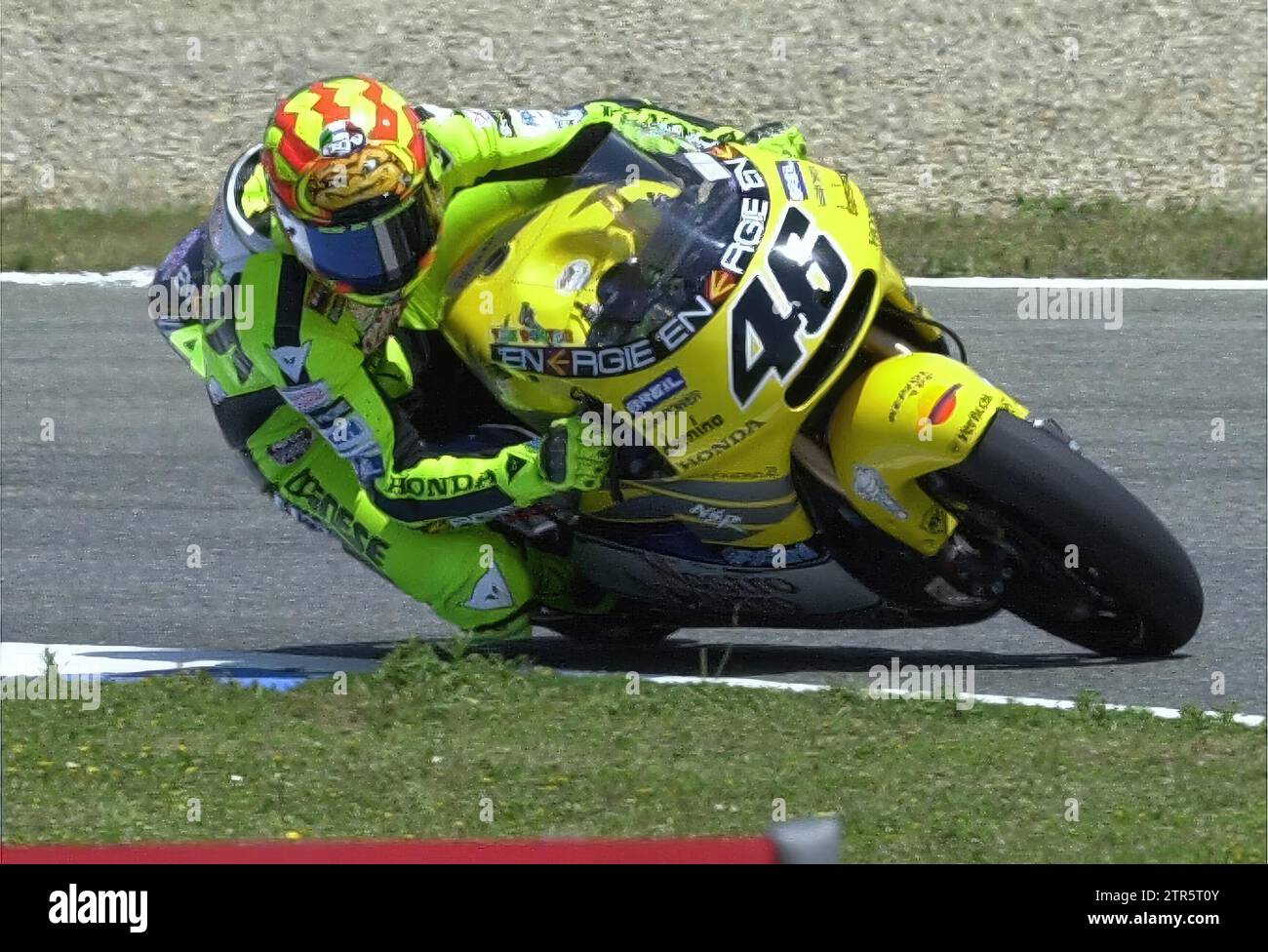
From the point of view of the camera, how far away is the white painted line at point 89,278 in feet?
35.4

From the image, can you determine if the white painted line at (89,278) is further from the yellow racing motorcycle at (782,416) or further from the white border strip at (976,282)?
the yellow racing motorcycle at (782,416)

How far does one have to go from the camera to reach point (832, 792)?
16.2 feet

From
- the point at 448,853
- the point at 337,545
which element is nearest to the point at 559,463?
the point at 337,545

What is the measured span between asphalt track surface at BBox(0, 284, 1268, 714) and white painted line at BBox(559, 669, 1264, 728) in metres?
0.13

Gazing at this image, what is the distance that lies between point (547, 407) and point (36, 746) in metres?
1.58

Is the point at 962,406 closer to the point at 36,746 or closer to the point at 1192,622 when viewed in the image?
the point at 1192,622

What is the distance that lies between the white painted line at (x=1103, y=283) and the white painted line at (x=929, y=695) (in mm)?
4625

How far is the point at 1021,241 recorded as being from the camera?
1100 cm

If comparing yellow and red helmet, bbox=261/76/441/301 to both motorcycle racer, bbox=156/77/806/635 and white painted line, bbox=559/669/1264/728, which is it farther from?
white painted line, bbox=559/669/1264/728

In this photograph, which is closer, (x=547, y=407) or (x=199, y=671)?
(x=547, y=407)

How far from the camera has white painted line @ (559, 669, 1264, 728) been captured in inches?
218

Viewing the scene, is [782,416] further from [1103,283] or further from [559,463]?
[1103,283]
